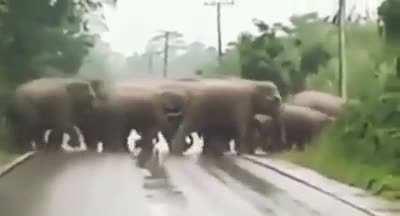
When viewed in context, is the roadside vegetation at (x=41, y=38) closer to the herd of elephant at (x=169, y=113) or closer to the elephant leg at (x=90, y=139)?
the herd of elephant at (x=169, y=113)

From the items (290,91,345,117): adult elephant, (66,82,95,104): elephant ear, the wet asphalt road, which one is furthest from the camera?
(290,91,345,117): adult elephant

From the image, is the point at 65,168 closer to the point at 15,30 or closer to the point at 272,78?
the point at 15,30

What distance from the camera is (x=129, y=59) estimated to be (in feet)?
19.3

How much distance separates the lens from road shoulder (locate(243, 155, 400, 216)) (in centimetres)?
577

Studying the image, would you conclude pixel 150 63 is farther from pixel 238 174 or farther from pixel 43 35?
pixel 238 174

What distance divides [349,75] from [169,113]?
97cm

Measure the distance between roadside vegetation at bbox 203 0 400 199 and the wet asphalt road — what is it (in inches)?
10.7

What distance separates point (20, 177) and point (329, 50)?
1.78m

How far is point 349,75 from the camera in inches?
237

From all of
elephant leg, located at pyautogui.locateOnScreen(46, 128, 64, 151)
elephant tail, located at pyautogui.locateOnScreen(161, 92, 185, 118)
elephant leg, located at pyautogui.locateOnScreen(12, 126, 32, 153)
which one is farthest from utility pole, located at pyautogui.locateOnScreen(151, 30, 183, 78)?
elephant leg, located at pyautogui.locateOnScreen(12, 126, 32, 153)

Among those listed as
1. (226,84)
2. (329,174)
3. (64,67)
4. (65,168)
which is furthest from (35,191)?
(329,174)

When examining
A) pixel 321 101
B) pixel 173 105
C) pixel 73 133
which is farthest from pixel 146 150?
pixel 321 101

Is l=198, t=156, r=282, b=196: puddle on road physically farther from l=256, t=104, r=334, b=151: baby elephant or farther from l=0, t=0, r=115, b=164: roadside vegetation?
l=0, t=0, r=115, b=164: roadside vegetation

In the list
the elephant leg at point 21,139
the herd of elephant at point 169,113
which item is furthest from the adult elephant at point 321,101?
the elephant leg at point 21,139
